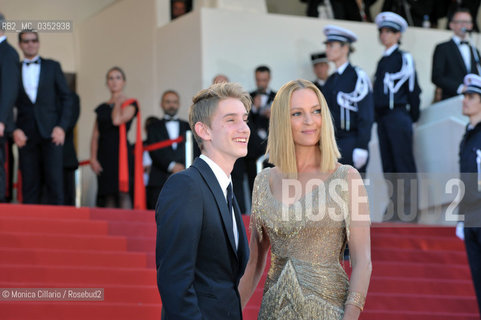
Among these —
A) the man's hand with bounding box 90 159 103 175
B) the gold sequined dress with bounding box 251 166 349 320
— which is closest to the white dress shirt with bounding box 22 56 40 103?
the man's hand with bounding box 90 159 103 175

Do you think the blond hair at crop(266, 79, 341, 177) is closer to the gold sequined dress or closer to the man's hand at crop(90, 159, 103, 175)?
the gold sequined dress

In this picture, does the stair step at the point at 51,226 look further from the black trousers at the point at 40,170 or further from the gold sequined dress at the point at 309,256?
the gold sequined dress at the point at 309,256

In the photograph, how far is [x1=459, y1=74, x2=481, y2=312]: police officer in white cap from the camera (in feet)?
19.4

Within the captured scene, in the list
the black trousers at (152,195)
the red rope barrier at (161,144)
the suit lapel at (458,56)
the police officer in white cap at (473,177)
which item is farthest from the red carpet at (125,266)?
the suit lapel at (458,56)

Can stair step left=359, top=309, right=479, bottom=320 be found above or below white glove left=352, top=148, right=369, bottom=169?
below

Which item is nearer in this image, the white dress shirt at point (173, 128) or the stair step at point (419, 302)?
the stair step at point (419, 302)

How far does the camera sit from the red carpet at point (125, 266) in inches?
222

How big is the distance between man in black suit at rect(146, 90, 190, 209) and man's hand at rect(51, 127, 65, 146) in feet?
4.22

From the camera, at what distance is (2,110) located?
23.2 ft

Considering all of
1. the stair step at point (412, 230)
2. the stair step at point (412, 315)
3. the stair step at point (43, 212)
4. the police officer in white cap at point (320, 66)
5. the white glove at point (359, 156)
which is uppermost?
the police officer in white cap at point (320, 66)

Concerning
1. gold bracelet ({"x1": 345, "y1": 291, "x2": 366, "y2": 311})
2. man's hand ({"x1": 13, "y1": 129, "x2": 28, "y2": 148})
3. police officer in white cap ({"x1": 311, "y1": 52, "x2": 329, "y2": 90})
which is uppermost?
police officer in white cap ({"x1": 311, "y1": 52, "x2": 329, "y2": 90})

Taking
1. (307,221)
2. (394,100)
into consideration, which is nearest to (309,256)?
(307,221)

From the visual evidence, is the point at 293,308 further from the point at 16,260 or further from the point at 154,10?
the point at 154,10

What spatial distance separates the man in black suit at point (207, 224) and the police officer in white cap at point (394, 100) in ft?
17.8
